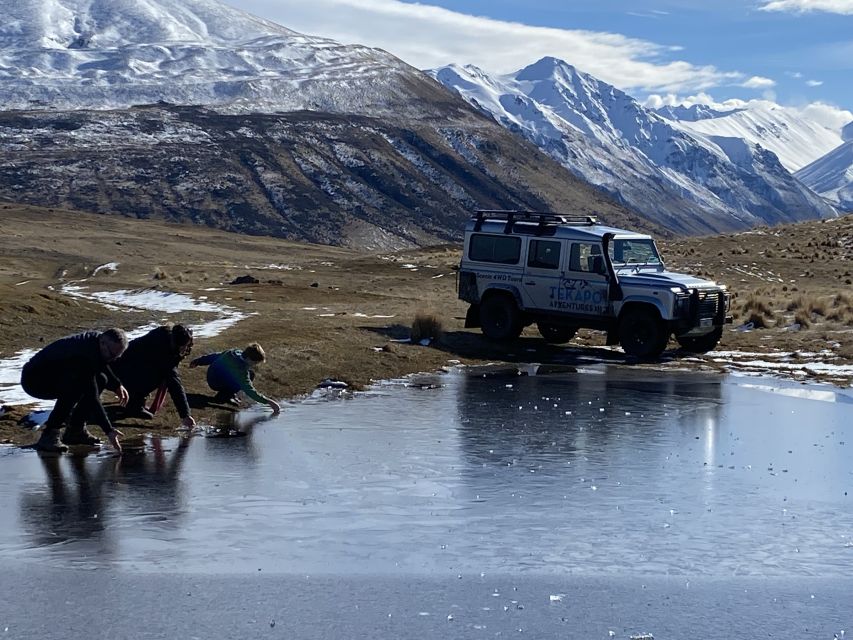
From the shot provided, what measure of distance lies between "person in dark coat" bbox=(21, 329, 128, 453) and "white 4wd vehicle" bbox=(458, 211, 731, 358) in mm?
13167

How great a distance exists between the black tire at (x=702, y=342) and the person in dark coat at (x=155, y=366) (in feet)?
42.8

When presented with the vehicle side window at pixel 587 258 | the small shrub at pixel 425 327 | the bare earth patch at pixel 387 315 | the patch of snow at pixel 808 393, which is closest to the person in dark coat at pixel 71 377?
the bare earth patch at pixel 387 315

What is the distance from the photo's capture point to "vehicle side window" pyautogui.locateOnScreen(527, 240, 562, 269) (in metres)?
25.6

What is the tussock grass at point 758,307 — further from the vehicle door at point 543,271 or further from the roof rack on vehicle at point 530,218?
the vehicle door at point 543,271

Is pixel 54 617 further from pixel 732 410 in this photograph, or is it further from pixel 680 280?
pixel 680 280

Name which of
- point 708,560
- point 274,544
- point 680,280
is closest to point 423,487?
point 274,544

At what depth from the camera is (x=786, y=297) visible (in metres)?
34.6

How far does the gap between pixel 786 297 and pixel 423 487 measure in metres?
24.2

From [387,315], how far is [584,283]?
24.1 feet

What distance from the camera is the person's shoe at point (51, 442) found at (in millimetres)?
13508

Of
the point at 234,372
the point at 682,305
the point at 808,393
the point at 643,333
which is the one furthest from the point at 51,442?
the point at 682,305

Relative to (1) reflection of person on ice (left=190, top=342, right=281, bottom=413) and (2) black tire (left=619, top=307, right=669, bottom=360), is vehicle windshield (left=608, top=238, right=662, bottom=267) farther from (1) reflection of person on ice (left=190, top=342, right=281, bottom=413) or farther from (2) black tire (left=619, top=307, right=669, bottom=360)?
(1) reflection of person on ice (left=190, top=342, right=281, bottom=413)

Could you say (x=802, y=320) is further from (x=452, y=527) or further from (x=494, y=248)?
(x=452, y=527)

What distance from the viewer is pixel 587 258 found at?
82.5 feet
